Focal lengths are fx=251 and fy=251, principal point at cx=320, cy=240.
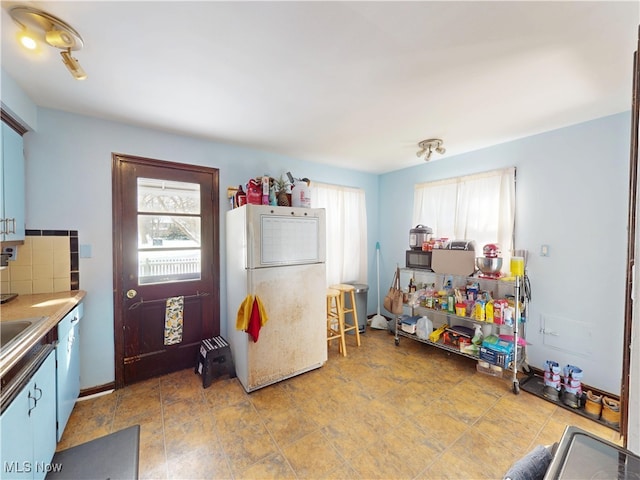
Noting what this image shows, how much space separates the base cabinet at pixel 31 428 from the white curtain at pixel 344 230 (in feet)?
9.15

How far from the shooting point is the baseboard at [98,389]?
2.17 meters

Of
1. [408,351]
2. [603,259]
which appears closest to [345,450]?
[408,351]

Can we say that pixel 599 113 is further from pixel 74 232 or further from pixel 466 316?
pixel 74 232

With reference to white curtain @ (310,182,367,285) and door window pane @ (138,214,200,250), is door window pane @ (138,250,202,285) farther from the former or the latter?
white curtain @ (310,182,367,285)

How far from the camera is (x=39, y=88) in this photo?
1.76 meters

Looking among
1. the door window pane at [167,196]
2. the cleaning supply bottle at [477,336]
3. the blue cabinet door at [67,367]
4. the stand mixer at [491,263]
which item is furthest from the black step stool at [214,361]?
the stand mixer at [491,263]

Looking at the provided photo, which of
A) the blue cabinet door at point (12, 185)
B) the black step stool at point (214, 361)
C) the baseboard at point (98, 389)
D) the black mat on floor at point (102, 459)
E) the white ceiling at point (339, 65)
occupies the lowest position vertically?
the black mat on floor at point (102, 459)

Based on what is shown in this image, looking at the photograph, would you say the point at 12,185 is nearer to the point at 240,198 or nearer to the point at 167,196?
the point at 167,196

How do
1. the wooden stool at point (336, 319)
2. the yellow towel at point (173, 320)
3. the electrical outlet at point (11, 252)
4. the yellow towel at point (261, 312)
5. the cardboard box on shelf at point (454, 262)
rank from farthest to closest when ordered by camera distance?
the wooden stool at point (336, 319) → the cardboard box on shelf at point (454, 262) → the yellow towel at point (173, 320) → the yellow towel at point (261, 312) → the electrical outlet at point (11, 252)

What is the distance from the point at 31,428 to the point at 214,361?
133 cm

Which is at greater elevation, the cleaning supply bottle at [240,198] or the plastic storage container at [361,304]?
the cleaning supply bottle at [240,198]

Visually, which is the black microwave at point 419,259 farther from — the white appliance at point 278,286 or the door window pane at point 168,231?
the door window pane at point 168,231

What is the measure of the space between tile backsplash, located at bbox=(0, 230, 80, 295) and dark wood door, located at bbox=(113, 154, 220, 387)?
29cm

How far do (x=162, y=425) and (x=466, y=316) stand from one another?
2.95 meters
